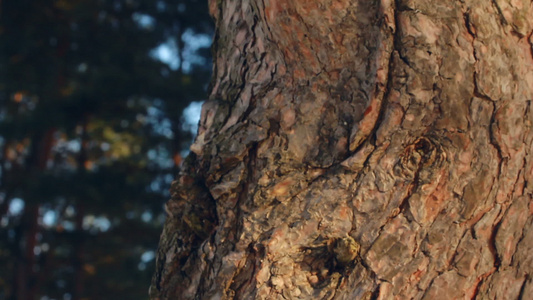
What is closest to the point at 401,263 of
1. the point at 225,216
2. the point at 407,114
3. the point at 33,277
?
the point at 407,114

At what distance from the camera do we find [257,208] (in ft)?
4.17

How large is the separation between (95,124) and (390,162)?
26.7ft

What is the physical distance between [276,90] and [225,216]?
13.1 inches

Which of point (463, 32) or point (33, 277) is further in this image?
point (33, 277)

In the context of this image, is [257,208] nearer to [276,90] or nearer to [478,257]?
[276,90]

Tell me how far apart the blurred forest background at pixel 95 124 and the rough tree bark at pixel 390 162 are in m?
6.20

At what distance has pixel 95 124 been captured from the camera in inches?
345

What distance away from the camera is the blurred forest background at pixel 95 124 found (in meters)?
7.43

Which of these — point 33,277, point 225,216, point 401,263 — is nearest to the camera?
point 401,263

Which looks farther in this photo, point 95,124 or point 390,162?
point 95,124

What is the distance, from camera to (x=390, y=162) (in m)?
1.21

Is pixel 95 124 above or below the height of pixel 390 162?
above

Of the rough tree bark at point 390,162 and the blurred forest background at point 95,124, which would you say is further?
the blurred forest background at point 95,124

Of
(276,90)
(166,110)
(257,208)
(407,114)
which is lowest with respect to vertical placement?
(257,208)
